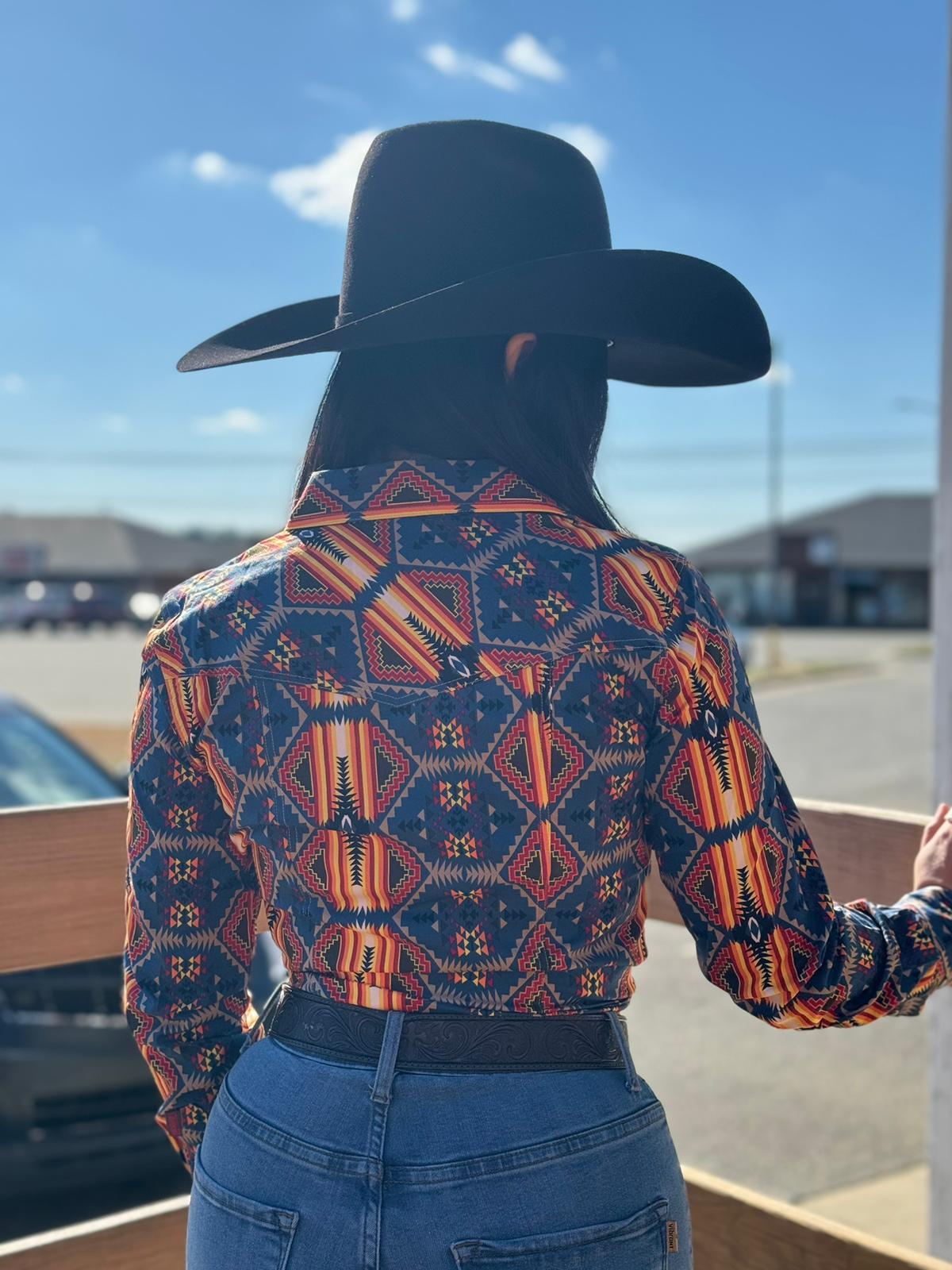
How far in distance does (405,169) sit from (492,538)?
0.38m

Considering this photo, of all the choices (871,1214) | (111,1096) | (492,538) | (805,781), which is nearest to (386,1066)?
(492,538)

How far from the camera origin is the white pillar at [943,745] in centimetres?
223

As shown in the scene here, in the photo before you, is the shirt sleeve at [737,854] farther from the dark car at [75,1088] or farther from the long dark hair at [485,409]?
Answer: the dark car at [75,1088]

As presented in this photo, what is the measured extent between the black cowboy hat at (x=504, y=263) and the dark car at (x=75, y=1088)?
7.60 feet

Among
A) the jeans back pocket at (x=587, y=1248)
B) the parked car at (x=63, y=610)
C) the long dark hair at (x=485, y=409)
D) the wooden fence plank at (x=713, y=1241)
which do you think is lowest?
the parked car at (x=63, y=610)

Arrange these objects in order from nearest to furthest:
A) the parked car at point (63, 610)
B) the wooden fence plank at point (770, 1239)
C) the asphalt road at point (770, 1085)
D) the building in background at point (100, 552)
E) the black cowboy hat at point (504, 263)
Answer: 1. the black cowboy hat at point (504, 263)
2. the wooden fence plank at point (770, 1239)
3. the asphalt road at point (770, 1085)
4. the parked car at point (63, 610)
5. the building in background at point (100, 552)

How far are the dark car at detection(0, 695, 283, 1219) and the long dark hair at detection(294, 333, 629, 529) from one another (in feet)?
7.44

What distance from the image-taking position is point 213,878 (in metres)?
1.33

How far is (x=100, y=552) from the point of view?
252 feet

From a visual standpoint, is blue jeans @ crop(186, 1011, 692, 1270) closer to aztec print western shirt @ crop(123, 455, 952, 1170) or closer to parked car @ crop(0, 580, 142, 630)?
aztec print western shirt @ crop(123, 455, 952, 1170)

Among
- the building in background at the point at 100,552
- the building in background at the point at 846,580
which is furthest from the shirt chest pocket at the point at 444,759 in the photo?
the building in background at the point at 100,552

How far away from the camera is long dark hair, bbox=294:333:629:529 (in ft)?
3.93

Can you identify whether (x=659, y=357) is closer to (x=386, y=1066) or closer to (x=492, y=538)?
(x=492, y=538)

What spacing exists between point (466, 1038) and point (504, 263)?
702mm
